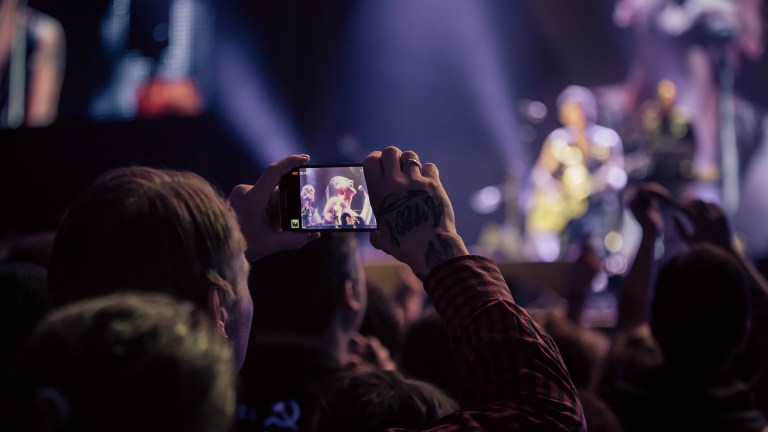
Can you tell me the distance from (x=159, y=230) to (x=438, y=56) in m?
8.27

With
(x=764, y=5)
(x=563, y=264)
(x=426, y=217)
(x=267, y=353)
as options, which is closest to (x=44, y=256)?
(x=267, y=353)

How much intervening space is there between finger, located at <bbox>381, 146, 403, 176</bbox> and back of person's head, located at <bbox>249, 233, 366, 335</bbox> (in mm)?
831

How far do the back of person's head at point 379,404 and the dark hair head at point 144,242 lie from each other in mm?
421

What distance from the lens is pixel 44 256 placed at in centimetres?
196

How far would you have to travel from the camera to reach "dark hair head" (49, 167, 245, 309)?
92 centimetres

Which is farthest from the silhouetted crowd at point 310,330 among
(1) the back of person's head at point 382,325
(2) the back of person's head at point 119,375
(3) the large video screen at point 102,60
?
(3) the large video screen at point 102,60

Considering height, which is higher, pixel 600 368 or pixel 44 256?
pixel 44 256

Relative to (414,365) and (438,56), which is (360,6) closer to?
(438,56)

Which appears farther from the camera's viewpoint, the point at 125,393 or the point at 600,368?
the point at 600,368

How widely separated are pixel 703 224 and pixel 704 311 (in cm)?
49

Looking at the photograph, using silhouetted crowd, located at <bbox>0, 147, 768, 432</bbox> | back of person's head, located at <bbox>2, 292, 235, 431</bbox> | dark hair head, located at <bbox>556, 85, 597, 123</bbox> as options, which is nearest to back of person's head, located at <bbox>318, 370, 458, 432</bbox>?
silhouetted crowd, located at <bbox>0, 147, 768, 432</bbox>

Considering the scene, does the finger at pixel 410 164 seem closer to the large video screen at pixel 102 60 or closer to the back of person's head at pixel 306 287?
the back of person's head at pixel 306 287

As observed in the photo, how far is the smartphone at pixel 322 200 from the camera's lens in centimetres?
122

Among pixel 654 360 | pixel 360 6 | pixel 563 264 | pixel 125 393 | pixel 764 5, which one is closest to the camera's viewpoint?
pixel 125 393
